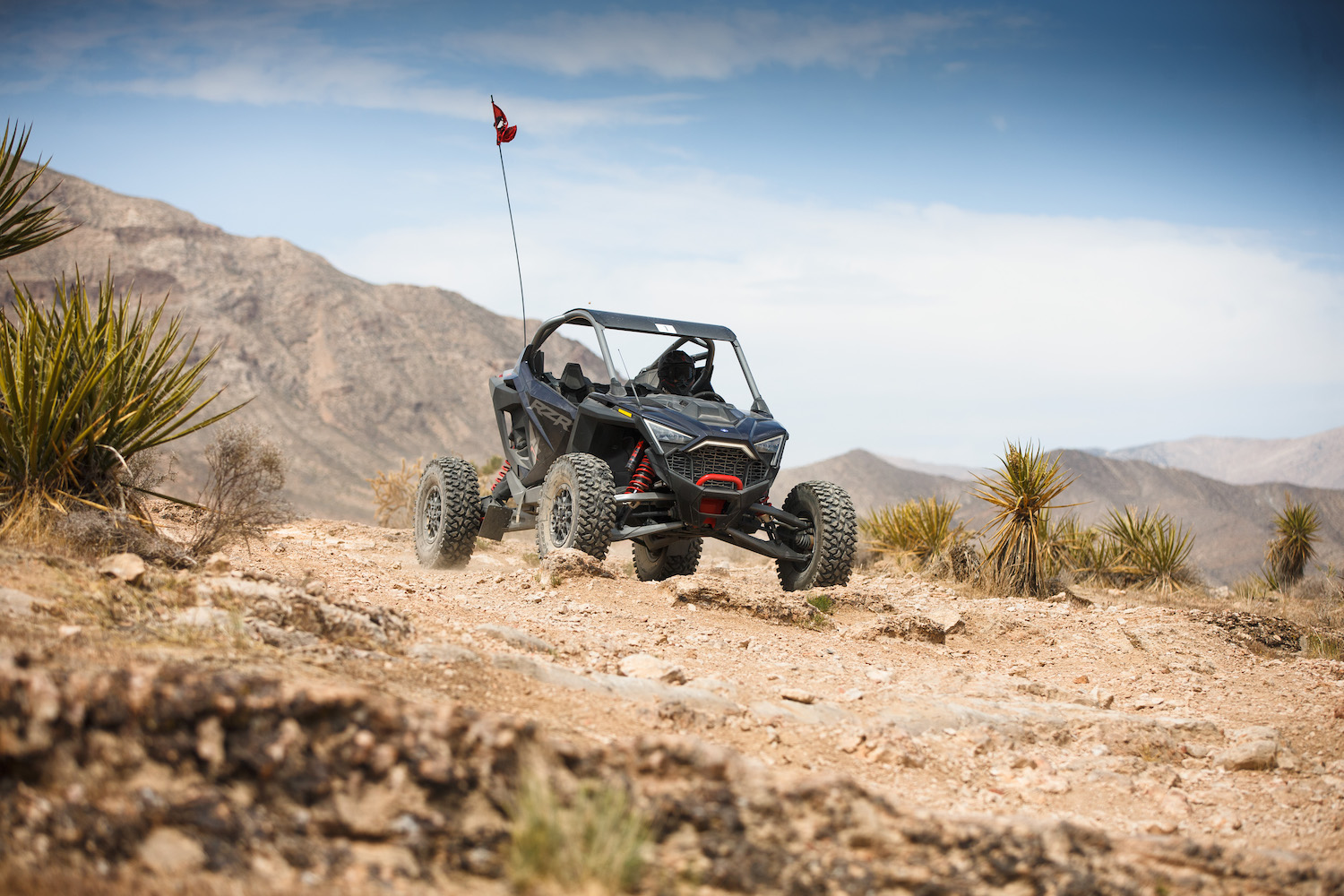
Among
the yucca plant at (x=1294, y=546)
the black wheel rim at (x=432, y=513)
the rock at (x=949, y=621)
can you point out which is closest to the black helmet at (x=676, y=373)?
the black wheel rim at (x=432, y=513)

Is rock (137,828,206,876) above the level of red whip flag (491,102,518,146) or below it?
below

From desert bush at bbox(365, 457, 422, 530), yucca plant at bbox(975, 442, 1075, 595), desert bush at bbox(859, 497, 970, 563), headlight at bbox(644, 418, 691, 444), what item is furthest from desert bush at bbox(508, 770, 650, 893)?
desert bush at bbox(365, 457, 422, 530)

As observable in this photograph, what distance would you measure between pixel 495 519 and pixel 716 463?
319cm

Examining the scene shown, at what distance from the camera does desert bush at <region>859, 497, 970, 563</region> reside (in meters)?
15.3

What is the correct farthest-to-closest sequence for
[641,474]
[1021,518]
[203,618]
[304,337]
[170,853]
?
[304,337]
[1021,518]
[641,474]
[203,618]
[170,853]

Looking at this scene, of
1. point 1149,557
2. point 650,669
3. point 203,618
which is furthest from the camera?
point 1149,557

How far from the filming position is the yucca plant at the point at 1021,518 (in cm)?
1334

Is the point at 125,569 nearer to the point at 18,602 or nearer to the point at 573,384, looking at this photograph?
the point at 18,602

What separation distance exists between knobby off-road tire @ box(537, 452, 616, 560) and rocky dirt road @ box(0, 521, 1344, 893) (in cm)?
34

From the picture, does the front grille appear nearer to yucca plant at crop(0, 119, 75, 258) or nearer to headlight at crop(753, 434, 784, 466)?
headlight at crop(753, 434, 784, 466)

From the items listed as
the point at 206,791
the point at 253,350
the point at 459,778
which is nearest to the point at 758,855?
the point at 459,778

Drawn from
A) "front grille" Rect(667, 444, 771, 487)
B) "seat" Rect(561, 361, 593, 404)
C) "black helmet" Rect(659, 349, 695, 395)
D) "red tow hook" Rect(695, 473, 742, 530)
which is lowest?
"red tow hook" Rect(695, 473, 742, 530)

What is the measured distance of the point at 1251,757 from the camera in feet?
17.5

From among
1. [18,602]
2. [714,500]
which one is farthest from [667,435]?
[18,602]
